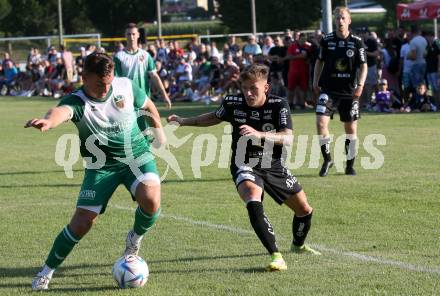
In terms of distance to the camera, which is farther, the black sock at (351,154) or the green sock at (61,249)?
the black sock at (351,154)

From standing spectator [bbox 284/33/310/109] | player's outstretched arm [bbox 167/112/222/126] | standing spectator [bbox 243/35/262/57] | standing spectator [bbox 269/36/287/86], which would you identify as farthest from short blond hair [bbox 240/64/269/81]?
standing spectator [bbox 243/35/262/57]

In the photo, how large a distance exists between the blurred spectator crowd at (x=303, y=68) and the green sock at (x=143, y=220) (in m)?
11.4

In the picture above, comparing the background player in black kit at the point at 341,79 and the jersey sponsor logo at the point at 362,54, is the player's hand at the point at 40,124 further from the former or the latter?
the jersey sponsor logo at the point at 362,54

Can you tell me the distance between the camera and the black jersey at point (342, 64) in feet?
42.4

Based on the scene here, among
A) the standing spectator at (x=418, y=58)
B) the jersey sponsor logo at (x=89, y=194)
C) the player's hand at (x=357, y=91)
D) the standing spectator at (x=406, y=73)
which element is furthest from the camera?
the standing spectator at (x=406, y=73)

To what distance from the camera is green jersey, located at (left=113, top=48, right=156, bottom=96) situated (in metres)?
13.5

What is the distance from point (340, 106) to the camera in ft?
42.9

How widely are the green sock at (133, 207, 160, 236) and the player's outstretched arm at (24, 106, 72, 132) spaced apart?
982mm

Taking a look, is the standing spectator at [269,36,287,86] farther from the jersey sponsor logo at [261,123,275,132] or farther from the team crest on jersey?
the team crest on jersey

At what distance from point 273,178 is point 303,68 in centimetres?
1753

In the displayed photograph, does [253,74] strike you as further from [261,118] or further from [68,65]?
[68,65]

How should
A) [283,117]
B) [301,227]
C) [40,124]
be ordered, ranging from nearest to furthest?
[40,124]
[283,117]
[301,227]

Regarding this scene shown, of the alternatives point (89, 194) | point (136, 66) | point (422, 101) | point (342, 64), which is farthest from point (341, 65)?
point (422, 101)

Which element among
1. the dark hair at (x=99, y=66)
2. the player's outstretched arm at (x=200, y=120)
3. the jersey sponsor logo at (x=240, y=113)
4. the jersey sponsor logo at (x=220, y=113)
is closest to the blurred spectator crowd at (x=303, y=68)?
the player's outstretched arm at (x=200, y=120)
